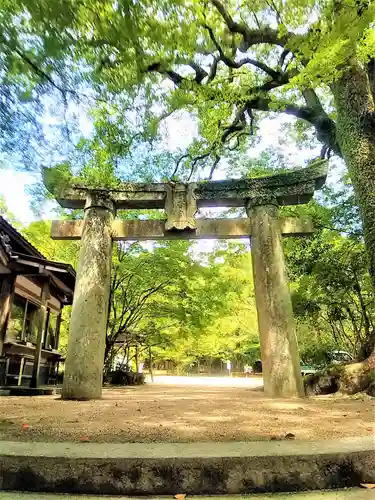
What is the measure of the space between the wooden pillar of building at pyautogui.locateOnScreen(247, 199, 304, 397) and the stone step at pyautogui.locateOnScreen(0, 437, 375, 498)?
428 cm

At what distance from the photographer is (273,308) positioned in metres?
6.85

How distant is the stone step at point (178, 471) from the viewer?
211 cm

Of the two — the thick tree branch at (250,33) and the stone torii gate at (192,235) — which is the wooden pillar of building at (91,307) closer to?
the stone torii gate at (192,235)

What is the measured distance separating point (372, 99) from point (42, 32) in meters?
7.88

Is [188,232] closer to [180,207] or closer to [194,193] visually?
[180,207]

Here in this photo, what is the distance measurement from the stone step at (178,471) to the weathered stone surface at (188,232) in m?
5.73

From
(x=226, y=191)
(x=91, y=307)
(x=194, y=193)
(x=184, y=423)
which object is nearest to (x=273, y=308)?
(x=226, y=191)

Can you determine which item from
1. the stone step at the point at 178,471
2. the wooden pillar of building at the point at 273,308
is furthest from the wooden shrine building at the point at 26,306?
the stone step at the point at 178,471

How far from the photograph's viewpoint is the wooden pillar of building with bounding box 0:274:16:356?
941 centimetres

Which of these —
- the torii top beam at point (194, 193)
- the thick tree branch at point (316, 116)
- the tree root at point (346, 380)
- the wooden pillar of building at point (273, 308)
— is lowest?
the tree root at point (346, 380)

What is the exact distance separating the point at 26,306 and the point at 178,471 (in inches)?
444

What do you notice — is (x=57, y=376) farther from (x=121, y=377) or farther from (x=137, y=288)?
(x=137, y=288)

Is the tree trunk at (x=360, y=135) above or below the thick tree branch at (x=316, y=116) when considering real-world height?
below

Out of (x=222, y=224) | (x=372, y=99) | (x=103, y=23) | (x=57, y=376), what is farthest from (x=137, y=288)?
(x=103, y=23)
